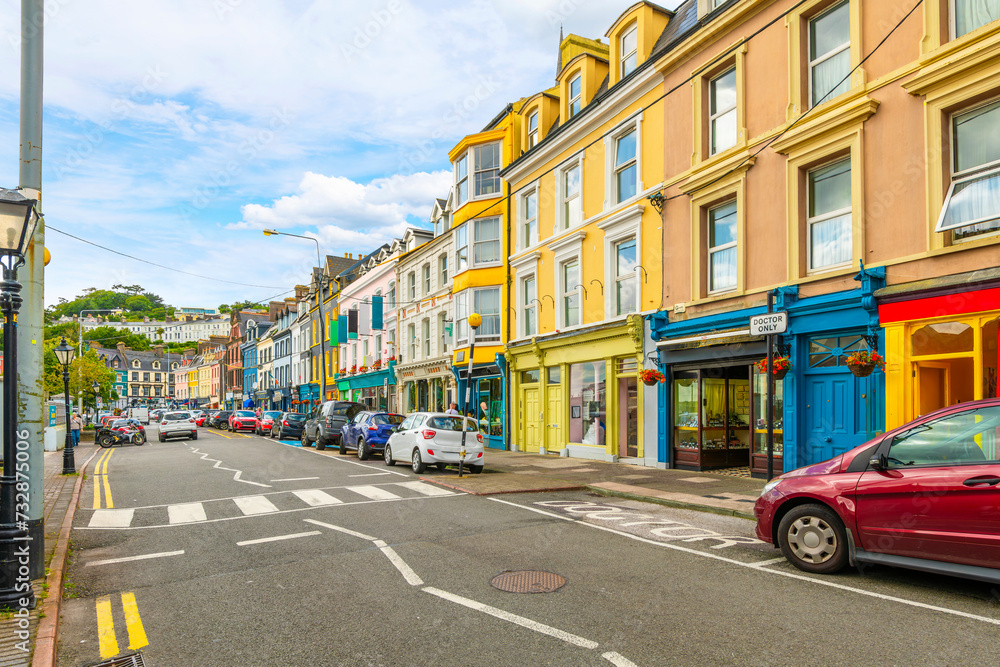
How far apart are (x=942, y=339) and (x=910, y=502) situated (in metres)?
6.15

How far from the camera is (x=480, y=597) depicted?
6066 mm

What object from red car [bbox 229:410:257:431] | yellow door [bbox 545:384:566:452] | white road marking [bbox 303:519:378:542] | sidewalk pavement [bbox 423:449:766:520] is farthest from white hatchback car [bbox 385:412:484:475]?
red car [bbox 229:410:257:431]

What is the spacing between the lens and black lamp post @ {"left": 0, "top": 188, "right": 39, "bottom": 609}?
5684 millimetres

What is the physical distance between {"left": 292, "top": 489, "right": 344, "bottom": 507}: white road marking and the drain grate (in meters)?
6.77

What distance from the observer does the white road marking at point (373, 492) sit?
41.1ft

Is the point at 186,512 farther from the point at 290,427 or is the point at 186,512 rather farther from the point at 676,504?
the point at 290,427

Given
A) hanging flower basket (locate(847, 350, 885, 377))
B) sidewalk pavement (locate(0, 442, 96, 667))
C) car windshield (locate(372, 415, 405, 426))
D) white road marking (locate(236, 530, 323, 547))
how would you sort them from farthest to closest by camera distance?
1. car windshield (locate(372, 415, 405, 426))
2. hanging flower basket (locate(847, 350, 885, 377))
3. white road marking (locate(236, 530, 323, 547))
4. sidewalk pavement (locate(0, 442, 96, 667))

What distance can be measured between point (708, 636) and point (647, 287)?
Answer: 44.1 feet

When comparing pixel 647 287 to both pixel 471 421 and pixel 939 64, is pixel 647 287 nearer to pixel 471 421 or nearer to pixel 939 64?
pixel 471 421

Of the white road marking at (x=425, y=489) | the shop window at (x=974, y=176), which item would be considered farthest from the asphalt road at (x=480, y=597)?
the shop window at (x=974, y=176)

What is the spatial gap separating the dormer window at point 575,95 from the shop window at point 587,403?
8.16 m

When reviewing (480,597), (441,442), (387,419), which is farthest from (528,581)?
(387,419)

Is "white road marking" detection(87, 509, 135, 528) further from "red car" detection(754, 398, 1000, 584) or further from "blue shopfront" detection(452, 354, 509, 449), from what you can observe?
"blue shopfront" detection(452, 354, 509, 449)

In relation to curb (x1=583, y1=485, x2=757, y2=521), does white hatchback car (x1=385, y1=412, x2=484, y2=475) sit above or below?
above
